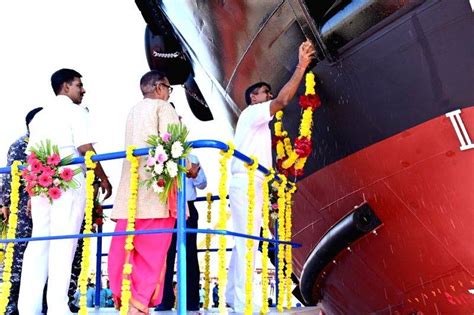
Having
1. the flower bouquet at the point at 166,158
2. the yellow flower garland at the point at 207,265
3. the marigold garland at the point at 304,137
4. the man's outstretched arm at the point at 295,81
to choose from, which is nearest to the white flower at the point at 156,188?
the flower bouquet at the point at 166,158

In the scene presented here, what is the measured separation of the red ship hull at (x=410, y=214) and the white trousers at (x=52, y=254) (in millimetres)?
2247

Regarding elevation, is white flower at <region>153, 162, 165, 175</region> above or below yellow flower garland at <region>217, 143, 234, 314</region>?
above

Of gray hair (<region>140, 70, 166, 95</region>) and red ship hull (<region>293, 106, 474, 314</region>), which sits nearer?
gray hair (<region>140, 70, 166, 95</region>)

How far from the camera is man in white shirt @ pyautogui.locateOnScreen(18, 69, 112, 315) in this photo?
3.83m

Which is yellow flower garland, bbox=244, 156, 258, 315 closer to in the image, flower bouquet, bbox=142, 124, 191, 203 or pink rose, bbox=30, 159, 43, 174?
flower bouquet, bbox=142, 124, 191, 203

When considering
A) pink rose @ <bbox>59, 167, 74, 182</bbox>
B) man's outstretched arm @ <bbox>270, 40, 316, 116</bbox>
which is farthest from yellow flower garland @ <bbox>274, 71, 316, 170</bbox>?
pink rose @ <bbox>59, 167, 74, 182</bbox>

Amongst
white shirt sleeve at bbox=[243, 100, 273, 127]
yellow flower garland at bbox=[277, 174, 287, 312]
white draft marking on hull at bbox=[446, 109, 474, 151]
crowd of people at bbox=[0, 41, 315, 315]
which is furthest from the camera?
yellow flower garland at bbox=[277, 174, 287, 312]

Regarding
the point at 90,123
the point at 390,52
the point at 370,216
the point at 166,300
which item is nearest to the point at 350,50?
the point at 390,52

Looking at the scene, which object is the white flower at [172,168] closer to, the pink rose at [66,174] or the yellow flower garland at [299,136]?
the pink rose at [66,174]

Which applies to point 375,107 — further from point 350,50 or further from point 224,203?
point 224,203

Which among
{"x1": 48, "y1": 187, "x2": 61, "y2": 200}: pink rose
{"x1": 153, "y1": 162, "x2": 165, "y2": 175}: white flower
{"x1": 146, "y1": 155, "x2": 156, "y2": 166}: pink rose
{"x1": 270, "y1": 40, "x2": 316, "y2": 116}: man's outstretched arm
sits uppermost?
{"x1": 270, "y1": 40, "x2": 316, "y2": 116}: man's outstretched arm

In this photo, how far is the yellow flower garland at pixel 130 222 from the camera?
339cm

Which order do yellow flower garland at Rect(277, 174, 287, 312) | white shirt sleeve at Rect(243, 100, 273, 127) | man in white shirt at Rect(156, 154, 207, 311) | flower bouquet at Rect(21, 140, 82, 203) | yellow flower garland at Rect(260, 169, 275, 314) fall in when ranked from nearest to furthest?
flower bouquet at Rect(21, 140, 82, 203) < yellow flower garland at Rect(260, 169, 275, 314) < white shirt sleeve at Rect(243, 100, 273, 127) < yellow flower garland at Rect(277, 174, 287, 312) < man in white shirt at Rect(156, 154, 207, 311)

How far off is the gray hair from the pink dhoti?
896mm
